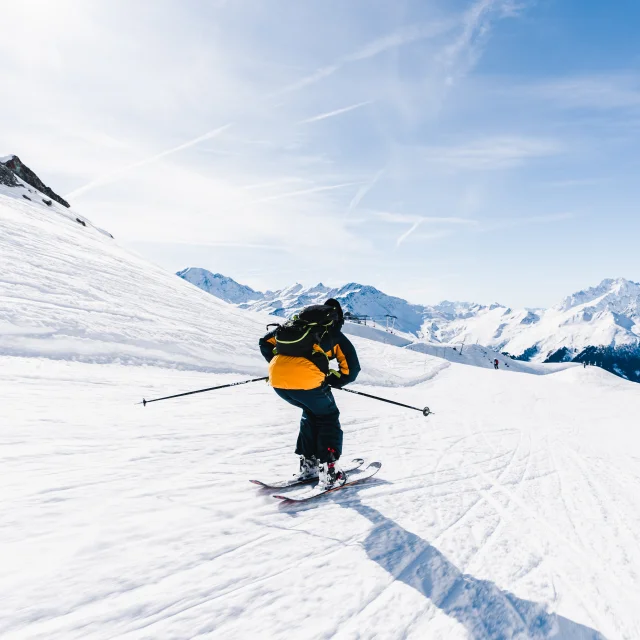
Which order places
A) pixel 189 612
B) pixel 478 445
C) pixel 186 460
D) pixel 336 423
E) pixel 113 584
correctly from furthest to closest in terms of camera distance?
pixel 478 445, pixel 186 460, pixel 336 423, pixel 113 584, pixel 189 612

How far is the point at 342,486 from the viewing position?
18.1ft

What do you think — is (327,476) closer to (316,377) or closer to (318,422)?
(318,422)

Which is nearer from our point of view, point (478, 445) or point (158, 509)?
point (158, 509)

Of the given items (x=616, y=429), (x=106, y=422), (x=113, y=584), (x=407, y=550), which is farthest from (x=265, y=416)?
(x=616, y=429)

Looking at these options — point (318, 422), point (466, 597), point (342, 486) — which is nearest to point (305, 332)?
point (318, 422)

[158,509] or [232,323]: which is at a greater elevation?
[232,323]

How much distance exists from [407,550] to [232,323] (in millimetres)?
22005

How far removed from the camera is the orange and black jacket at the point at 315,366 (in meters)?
4.93

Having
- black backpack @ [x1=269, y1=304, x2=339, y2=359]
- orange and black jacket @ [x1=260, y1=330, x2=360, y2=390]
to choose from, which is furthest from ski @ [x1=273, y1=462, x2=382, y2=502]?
black backpack @ [x1=269, y1=304, x2=339, y2=359]

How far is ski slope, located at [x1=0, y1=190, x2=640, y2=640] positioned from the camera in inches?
116

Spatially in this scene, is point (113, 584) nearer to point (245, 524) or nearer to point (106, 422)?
point (245, 524)

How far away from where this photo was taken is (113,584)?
3037 mm

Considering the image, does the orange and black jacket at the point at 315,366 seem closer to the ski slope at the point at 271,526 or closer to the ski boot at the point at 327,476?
the ski boot at the point at 327,476

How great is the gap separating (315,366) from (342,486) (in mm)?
1882
